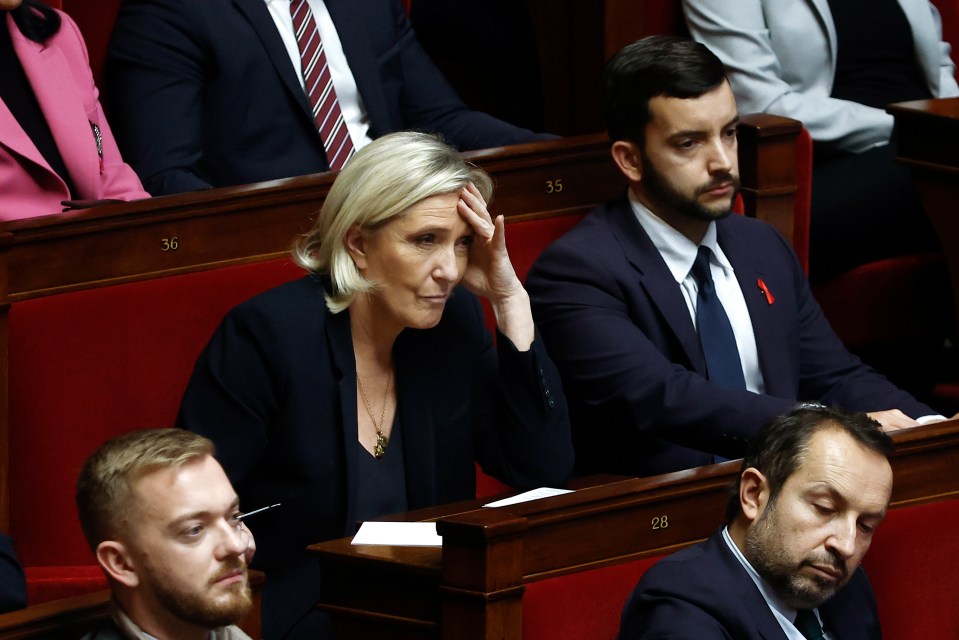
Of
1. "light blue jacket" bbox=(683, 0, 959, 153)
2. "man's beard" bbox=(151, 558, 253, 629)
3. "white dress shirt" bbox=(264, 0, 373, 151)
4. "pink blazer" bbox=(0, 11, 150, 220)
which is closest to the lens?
"man's beard" bbox=(151, 558, 253, 629)

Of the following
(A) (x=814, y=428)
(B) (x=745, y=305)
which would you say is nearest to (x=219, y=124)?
(B) (x=745, y=305)

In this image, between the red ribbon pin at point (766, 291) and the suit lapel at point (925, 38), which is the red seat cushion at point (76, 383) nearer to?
the red ribbon pin at point (766, 291)

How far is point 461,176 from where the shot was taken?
1.10 m

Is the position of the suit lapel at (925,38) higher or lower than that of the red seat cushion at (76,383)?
higher

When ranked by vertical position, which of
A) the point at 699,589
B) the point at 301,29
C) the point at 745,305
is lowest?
the point at 699,589

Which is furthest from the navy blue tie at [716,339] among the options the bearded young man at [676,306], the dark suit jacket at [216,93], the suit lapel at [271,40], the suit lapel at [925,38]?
the suit lapel at [925,38]

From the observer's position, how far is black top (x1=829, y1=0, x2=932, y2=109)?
Answer: 1626 mm

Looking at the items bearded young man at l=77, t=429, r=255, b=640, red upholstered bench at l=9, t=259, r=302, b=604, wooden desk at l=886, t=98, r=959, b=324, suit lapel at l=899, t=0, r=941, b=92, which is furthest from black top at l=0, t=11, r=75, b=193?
suit lapel at l=899, t=0, r=941, b=92

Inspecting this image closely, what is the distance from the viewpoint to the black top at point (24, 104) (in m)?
1.20

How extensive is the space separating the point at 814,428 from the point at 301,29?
62 centimetres

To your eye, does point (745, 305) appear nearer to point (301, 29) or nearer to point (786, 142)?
point (786, 142)

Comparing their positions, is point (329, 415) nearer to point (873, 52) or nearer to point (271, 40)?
point (271, 40)

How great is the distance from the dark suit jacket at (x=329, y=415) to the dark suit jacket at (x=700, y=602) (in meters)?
0.21

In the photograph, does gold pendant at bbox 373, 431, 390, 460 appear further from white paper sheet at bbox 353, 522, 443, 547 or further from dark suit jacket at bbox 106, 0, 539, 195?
dark suit jacket at bbox 106, 0, 539, 195
